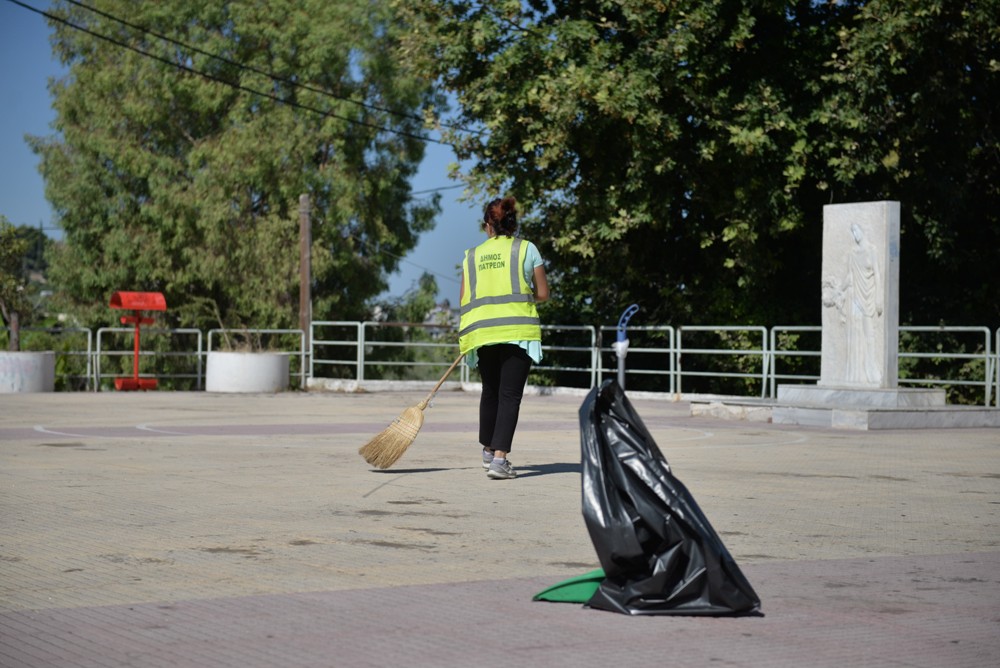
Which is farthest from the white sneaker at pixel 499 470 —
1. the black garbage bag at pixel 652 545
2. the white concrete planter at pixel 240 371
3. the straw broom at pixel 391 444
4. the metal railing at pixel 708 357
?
the white concrete planter at pixel 240 371

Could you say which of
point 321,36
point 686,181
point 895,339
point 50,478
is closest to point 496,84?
point 686,181

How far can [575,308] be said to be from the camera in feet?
93.3

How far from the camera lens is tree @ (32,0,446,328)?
138ft

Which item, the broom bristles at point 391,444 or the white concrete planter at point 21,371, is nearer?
the broom bristles at point 391,444

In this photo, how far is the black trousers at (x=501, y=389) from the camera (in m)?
10.0

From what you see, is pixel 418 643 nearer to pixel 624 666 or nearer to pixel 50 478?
pixel 624 666

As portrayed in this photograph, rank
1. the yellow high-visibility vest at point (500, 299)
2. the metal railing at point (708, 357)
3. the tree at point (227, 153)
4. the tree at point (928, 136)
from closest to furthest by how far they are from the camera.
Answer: the yellow high-visibility vest at point (500, 299), the tree at point (928, 136), the metal railing at point (708, 357), the tree at point (227, 153)

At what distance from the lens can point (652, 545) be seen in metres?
5.26

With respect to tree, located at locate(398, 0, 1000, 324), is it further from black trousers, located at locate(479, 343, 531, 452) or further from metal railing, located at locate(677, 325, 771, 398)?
black trousers, located at locate(479, 343, 531, 452)

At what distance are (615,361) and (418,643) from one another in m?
23.7

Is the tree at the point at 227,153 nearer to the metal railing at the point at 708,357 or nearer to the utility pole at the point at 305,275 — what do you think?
the utility pole at the point at 305,275

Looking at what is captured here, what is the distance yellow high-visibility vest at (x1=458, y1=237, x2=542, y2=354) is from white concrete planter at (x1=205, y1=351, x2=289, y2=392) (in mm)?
16992

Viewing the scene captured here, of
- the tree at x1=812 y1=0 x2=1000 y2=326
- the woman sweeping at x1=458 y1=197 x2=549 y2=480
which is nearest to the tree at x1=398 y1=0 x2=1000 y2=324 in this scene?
the tree at x1=812 y1=0 x2=1000 y2=326

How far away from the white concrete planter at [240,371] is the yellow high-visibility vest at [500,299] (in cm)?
1699
